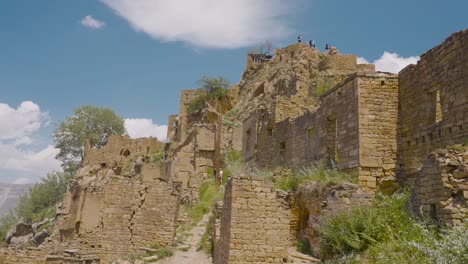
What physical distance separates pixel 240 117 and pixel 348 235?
29.7 meters

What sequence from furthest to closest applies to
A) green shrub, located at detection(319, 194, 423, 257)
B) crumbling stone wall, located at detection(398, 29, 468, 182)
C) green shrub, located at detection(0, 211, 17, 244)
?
green shrub, located at detection(0, 211, 17, 244)
crumbling stone wall, located at detection(398, 29, 468, 182)
green shrub, located at detection(319, 194, 423, 257)

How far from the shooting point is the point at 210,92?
47625 millimetres

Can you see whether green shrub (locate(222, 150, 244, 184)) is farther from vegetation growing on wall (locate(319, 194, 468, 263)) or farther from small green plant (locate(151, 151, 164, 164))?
vegetation growing on wall (locate(319, 194, 468, 263))

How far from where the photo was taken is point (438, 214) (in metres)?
7.84

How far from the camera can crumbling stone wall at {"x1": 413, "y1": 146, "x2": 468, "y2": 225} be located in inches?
294

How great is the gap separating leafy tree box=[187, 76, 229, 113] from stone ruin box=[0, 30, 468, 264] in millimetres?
24393

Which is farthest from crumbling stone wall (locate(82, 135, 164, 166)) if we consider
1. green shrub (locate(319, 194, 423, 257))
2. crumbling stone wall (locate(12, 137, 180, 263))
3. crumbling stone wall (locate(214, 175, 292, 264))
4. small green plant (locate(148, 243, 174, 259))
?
green shrub (locate(319, 194, 423, 257))

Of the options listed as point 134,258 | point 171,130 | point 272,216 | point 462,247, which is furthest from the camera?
point 171,130

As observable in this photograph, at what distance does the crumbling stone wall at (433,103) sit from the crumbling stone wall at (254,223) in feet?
11.7

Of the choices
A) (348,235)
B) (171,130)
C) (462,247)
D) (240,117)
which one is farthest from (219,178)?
(171,130)

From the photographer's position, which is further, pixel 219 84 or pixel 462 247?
pixel 219 84

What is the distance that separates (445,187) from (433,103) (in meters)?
4.08

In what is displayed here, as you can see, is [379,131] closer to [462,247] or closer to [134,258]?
[462,247]

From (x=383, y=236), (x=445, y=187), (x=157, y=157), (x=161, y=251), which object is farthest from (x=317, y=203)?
(x=157, y=157)
